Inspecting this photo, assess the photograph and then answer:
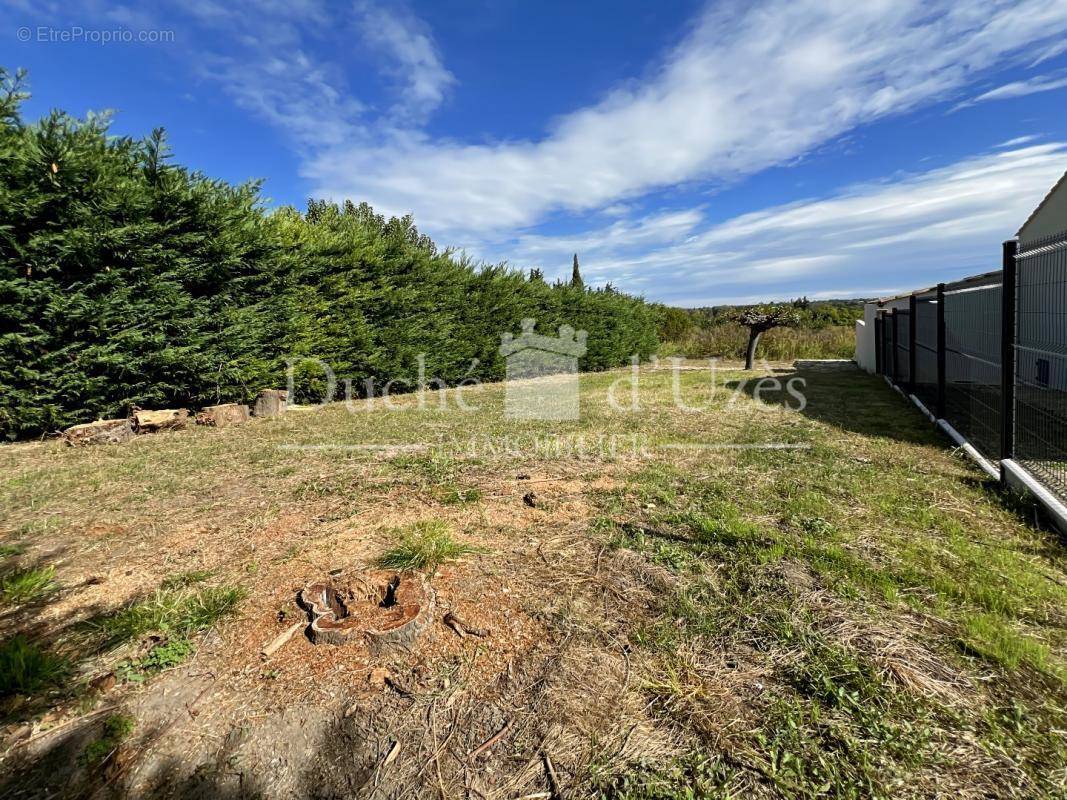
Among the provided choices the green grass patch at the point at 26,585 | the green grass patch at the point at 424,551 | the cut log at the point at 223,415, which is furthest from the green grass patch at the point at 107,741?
the cut log at the point at 223,415

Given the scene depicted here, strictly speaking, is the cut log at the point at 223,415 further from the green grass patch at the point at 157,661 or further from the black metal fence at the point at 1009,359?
the black metal fence at the point at 1009,359

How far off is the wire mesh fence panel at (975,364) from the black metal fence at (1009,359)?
12 mm

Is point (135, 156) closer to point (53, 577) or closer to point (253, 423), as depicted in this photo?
point (253, 423)

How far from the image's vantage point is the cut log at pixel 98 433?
529 centimetres

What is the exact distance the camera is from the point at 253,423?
6730 millimetres

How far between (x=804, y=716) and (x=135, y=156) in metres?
8.53

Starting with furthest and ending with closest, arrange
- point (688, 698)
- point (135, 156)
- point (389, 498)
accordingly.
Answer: point (135, 156)
point (389, 498)
point (688, 698)

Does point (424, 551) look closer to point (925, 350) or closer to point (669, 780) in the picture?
point (669, 780)

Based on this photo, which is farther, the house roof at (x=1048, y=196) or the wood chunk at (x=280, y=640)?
the house roof at (x=1048, y=196)

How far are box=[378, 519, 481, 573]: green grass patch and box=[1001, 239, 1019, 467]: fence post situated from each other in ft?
13.4

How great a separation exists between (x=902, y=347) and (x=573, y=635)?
30.3 feet

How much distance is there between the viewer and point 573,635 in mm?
2021

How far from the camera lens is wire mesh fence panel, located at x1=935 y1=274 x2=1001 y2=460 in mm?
4539

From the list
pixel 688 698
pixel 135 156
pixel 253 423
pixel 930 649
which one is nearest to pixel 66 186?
pixel 135 156
